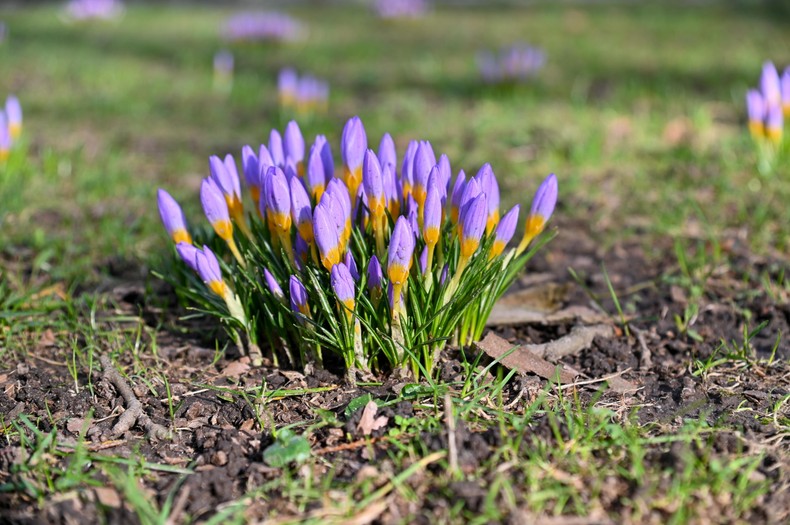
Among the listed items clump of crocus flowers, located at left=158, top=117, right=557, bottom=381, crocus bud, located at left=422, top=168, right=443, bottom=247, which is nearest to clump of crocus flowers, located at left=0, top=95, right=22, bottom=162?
clump of crocus flowers, located at left=158, top=117, right=557, bottom=381

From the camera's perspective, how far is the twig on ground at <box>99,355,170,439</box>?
2.16 meters

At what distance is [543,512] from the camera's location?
178 centimetres

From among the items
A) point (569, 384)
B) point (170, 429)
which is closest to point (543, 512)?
point (569, 384)

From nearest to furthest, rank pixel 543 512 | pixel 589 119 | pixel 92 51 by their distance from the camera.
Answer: pixel 543 512, pixel 589 119, pixel 92 51

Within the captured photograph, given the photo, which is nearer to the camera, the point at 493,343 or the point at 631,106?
the point at 493,343

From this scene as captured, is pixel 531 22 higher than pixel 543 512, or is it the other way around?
pixel 531 22

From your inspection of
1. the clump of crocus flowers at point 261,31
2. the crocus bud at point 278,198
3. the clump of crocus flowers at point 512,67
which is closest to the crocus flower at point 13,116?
the crocus bud at point 278,198

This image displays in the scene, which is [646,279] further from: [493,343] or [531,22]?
[531,22]

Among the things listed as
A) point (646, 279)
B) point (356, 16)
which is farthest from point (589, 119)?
point (356, 16)

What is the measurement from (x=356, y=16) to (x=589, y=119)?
6.36 m

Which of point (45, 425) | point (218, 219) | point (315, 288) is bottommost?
point (45, 425)

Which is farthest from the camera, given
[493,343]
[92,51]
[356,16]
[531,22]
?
[356,16]

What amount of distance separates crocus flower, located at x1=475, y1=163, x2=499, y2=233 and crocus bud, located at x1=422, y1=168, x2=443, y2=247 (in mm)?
133

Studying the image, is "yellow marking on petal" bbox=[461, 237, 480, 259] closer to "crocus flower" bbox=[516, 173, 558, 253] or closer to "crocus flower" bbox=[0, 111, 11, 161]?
"crocus flower" bbox=[516, 173, 558, 253]
